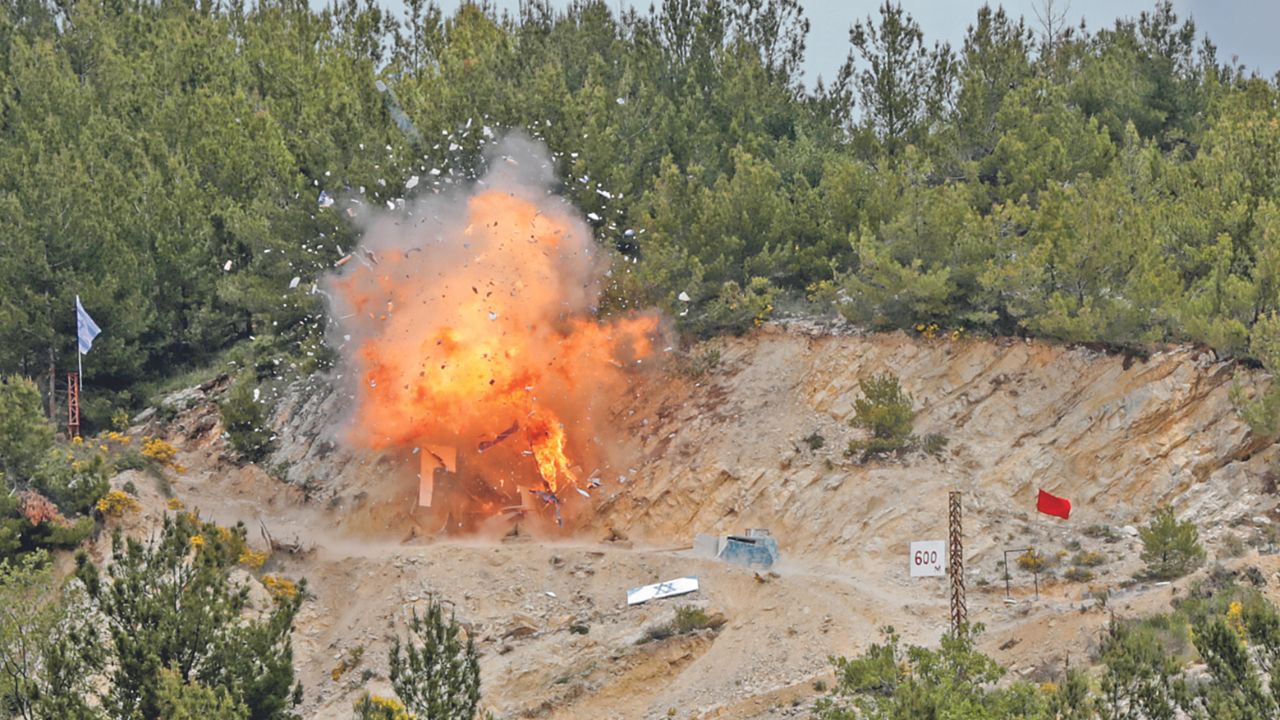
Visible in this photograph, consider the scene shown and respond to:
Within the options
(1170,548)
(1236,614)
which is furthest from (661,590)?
(1236,614)

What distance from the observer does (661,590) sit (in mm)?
46844

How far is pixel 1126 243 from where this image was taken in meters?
50.0

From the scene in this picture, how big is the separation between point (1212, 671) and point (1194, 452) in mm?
18674

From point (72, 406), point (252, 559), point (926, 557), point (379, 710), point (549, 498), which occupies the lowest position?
point (379, 710)

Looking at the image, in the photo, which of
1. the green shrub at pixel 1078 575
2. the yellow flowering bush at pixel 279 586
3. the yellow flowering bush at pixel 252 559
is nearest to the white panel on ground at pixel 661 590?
the yellow flowering bush at pixel 279 586

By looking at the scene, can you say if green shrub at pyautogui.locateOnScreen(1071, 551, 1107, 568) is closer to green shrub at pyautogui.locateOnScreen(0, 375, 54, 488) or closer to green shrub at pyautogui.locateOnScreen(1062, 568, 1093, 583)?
green shrub at pyautogui.locateOnScreen(1062, 568, 1093, 583)

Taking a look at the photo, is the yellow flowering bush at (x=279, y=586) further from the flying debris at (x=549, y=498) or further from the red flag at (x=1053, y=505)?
the red flag at (x=1053, y=505)

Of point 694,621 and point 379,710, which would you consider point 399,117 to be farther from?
point 379,710

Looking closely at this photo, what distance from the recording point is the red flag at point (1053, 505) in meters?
46.2

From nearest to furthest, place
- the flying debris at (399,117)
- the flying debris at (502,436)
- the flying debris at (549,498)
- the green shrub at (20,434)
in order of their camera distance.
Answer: the green shrub at (20,434), the flying debris at (549,498), the flying debris at (502,436), the flying debris at (399,117)

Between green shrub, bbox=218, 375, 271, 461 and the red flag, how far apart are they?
978 inches

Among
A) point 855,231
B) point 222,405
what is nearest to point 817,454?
point 855,231

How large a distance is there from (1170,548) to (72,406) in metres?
34.4

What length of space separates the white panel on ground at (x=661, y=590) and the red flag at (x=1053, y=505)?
9077 mm
